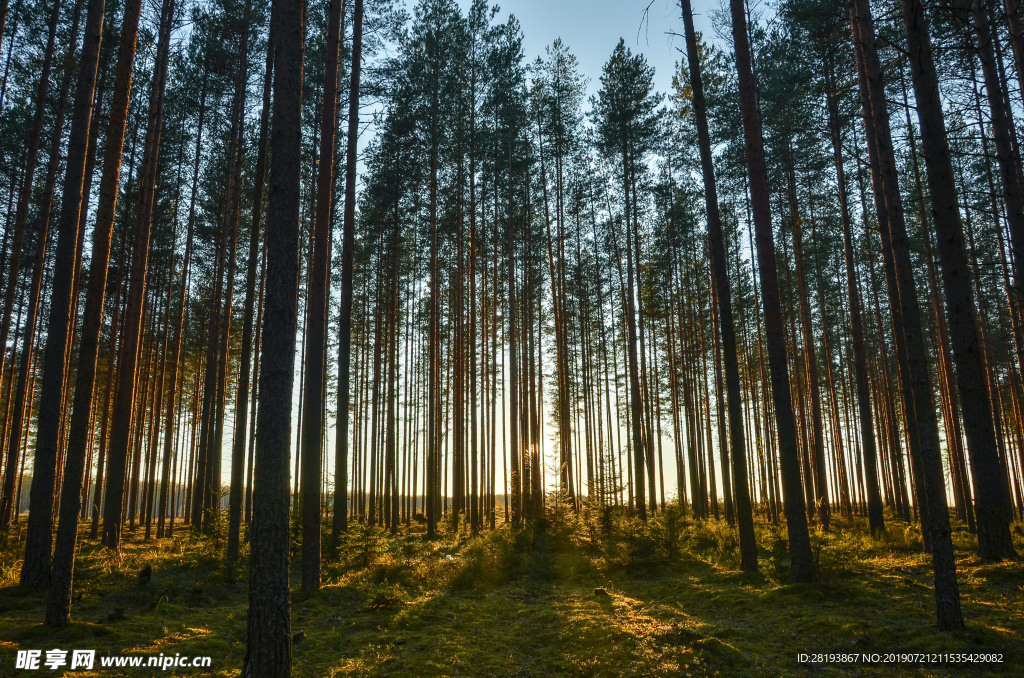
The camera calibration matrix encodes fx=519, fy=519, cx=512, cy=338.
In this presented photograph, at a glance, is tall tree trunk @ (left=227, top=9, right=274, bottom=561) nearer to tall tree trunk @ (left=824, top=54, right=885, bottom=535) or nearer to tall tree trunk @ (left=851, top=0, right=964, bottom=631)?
tall tree trunk @ (left=851, top=0, right=964, bottom=631)

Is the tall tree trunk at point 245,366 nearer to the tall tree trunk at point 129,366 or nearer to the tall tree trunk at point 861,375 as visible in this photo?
the tall tree trunk at point 129,366

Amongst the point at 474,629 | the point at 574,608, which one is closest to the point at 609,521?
the point at 574,608

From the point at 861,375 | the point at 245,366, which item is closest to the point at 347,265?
the point at 245,366

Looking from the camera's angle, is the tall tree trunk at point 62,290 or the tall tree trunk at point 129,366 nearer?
the tall tree trunk at point 62,290

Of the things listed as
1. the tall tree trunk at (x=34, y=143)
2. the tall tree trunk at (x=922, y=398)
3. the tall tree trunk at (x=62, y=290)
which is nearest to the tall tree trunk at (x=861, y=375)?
the tall tree trunk at (x=922, y=398)

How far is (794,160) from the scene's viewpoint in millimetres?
17859

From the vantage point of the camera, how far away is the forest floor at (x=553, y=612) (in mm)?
5324

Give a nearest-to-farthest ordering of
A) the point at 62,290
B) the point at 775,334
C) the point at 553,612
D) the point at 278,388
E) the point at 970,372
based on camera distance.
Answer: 1. the point at 278,388
2. the point at 62,290
3. the point at 553,612
4. the point at 970,372
5. the point at 775,334

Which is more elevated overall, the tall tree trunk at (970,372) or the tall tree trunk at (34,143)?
the tall tree trunk at (34,143)

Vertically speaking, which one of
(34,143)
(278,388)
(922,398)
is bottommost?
(922,398)

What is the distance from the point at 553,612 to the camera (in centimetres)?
788

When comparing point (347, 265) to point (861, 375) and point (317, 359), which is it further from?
point (861, 375)

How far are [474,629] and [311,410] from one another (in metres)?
4.66

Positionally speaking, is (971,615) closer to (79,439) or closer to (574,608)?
(574,608)
